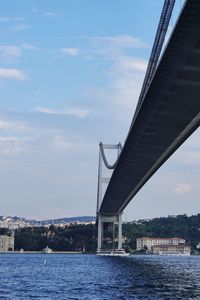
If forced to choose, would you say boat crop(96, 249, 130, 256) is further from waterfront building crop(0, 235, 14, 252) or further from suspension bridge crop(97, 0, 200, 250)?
waterfront building crop(0, 235, 14, 252)

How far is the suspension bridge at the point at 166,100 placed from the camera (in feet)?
53.5

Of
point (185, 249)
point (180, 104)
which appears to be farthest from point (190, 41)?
point (185, 249)

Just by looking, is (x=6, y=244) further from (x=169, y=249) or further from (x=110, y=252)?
(x=110, y=252)

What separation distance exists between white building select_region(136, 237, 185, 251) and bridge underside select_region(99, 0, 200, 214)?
300 ft

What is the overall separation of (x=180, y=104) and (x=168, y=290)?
7.07 meters

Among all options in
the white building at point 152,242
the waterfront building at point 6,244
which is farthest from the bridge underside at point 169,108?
the white building at point 152,242

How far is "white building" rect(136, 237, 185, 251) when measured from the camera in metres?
133

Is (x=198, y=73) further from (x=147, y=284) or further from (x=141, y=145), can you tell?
(x=141, y=145)

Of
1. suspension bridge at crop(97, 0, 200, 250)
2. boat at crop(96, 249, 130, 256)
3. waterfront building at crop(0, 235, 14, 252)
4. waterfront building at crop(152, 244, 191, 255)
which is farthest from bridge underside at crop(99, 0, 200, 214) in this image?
waterfront building at crop(152, 244, 191, 255)

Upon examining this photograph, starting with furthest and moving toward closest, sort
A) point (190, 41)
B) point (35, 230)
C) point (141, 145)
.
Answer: point (35, 230)
point (141, 145)
point (190, 41)

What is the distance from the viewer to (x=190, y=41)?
16359 millimetres

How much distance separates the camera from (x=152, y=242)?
137250 mm

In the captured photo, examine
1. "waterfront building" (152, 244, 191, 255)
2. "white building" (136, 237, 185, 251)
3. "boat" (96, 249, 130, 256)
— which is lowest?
"boat" (96, 249, 130, 256)

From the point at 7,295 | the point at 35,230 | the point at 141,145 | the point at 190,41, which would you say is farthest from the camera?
the point at 35,230
